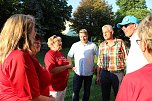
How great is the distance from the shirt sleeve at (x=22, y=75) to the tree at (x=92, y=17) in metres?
56.9

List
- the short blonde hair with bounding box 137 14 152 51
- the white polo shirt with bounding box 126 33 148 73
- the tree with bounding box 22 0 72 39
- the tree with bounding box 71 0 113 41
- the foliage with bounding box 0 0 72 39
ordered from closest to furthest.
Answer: the short blonde hair with bounding box 137 14 152 51, the white polo shirt with bounding box 126 33 148 73, the foliage with bounding box 0 0 72 39, the tree with bounding box 22 0 72 39, the tree with bounding box 71 0 113 41

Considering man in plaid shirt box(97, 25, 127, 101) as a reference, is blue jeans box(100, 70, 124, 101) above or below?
below

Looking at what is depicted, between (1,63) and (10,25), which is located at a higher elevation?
(10,25)

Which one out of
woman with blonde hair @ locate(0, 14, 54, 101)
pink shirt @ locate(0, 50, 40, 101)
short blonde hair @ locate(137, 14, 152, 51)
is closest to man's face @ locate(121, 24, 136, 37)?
woman with blonde hair @ locate(0, 14, 54, 101)

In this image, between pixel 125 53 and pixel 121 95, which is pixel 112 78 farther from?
pixel 121 95

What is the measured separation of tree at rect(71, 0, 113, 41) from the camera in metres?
60.6

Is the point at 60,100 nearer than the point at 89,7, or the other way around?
the point at 60,100

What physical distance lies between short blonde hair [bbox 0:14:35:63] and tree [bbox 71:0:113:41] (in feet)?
186

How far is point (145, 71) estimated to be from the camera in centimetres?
221

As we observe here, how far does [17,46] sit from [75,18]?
61.0m

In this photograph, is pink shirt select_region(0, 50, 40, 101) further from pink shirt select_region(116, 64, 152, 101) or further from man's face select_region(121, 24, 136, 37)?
man's face select_region(121, 24, 136, 37)

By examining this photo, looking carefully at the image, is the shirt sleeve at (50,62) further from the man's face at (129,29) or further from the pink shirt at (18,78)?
the pink shirt at (18,78)

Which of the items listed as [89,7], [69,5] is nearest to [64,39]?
[69,5]

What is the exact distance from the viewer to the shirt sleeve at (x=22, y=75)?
9.57 ft
